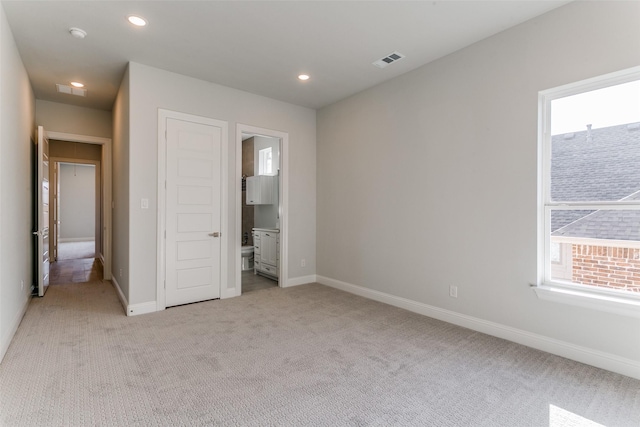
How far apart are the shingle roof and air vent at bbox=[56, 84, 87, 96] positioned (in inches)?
226

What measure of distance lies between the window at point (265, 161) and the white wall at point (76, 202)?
7.87 meters

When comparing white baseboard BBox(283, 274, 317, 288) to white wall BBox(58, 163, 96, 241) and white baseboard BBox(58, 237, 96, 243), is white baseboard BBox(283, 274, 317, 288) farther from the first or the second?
white baseboard BBox(58, 237, 96, 243)

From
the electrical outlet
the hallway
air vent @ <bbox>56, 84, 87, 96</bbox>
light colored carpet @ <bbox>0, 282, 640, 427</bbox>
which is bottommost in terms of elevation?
the hallway

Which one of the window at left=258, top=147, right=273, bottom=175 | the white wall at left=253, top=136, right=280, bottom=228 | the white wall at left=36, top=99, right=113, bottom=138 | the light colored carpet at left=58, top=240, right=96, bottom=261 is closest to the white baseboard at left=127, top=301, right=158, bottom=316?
the white wall at left=253, top=136, right=280, bottom=228

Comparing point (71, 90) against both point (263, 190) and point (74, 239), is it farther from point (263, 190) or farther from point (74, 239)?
point (74, 239)

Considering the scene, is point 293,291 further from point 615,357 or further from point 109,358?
point 615,357

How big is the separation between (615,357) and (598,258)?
725mm

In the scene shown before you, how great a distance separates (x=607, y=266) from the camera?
2.45 meters

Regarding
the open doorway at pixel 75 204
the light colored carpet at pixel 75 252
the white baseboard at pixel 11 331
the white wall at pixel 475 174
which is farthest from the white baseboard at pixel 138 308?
the open doorway at pixel 75 204

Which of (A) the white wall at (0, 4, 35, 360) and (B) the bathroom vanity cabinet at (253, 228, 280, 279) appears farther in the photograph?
(B) the bathroom vanity cabinet at (253, 228, 280, 279)

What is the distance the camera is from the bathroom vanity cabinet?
5.24m

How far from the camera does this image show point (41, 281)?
4.25m

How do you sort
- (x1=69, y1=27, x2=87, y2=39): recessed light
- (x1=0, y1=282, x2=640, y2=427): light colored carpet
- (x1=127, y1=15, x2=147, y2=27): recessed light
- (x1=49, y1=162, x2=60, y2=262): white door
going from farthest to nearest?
(x1=49, y1=162, x2=60, y2=262): white door, (x1=69, y1=27, x2=87, y2=39): recessed light, (x1=127, y1=15, x2=147, y2=27): recessed light, (x1=0, y1=282, x2=640, y2=427): light colored carpet

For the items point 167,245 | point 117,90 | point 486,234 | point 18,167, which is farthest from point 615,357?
point 117,90
